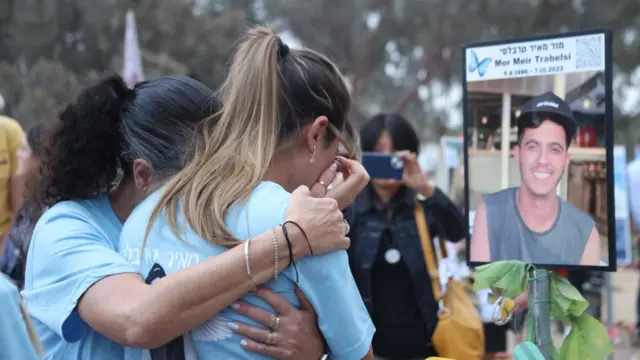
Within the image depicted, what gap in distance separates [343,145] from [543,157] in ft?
2.07

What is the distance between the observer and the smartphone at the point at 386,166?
140 inches

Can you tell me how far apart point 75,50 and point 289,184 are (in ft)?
47.7

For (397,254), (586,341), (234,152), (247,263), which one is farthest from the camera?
(397,254)

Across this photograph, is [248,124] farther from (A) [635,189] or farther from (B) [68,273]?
(A) [635,189]

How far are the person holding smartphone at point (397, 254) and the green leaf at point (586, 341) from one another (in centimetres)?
145

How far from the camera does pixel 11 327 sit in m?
1.13

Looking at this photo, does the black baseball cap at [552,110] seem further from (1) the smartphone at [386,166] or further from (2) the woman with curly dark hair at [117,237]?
(1) the smartphone at [386,166]

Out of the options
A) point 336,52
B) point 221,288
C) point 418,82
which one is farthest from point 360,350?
point 418,82

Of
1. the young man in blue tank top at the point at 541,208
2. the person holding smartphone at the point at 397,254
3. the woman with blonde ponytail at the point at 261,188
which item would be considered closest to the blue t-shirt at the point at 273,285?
the woman with blonde ponytail at the point at 261,188

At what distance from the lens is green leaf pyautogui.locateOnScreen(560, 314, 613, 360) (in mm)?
1973

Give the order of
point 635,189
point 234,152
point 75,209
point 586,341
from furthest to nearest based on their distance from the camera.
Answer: point 635,189, point 586,341, point 75,209, point 234,152

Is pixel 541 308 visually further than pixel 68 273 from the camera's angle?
Yes

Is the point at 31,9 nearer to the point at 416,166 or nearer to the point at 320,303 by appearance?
the point at 416,166

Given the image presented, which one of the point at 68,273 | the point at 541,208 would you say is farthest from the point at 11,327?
the point at 541,208
